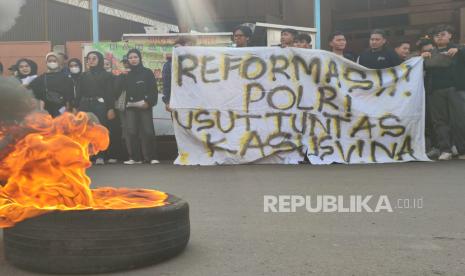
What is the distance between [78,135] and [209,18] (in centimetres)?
1468

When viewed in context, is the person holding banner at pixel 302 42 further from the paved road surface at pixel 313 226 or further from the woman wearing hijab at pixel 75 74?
the woman wearing hijab at pixel 75 74

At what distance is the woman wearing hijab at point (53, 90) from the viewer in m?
9.05

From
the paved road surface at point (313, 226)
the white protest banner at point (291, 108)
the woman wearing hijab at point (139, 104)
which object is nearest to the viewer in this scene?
the paved road surface at point (313, 226)

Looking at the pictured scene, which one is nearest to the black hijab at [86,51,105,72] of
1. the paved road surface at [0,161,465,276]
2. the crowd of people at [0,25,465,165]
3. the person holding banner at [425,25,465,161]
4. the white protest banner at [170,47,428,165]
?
the crowd of people at [0,25,465,165]

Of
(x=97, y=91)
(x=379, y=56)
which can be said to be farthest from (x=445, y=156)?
(x=97, y=91)

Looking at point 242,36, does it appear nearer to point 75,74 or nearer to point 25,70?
point 75,74

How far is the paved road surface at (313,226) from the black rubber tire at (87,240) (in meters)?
0.14

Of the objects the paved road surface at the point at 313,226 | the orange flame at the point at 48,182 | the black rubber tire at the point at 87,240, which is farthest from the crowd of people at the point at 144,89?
the black rubber tire at the point at 87,240

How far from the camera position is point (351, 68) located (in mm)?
8656

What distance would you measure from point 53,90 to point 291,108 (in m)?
4.09

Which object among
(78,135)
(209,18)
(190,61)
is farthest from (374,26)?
(78,135)

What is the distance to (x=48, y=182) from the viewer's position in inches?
129

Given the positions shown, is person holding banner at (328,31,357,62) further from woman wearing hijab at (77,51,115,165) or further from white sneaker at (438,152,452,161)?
woman wearing hijab at (77,51,115,165)

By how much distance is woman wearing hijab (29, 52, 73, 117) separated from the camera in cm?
905
